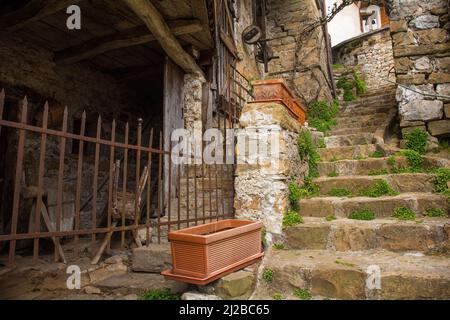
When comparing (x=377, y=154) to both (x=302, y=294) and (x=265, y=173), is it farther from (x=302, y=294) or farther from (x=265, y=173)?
(x=302, y=294)

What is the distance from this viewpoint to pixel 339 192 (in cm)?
319

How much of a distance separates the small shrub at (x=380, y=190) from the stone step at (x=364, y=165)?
44cm

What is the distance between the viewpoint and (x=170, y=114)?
468cm

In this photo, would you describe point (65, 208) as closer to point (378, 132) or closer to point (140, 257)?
point (140, 257)

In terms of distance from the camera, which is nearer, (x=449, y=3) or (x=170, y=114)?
(x=449, y=3)

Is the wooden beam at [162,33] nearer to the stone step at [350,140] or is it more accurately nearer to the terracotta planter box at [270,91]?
the terracotta planter box at [270,91]

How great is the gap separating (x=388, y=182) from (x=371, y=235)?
3.23 ft

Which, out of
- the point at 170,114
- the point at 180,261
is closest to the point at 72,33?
the point at 170,114

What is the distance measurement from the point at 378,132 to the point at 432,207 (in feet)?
6.86

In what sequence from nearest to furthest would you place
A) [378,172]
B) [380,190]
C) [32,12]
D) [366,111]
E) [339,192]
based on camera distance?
[380,190], [339,192], [378,172], [32,12], [366,111]

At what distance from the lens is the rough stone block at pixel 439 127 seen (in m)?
3.97

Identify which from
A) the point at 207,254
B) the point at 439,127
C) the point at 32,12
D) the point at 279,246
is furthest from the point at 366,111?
the point at 32,12

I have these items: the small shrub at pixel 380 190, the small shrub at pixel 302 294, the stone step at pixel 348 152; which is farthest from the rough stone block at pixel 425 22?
the small shrub at pixel 302 294

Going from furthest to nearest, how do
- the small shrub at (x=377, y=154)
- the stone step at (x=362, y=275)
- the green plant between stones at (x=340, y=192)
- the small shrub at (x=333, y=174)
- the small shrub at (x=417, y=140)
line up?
the small shrub at (x=417, y=140)
the small shrub at (x=377, y=154)
the small shrub at (x=333, y=174)
the green plant between stones at (x=340, y=192)
the stone step at (x=362, y=275)
